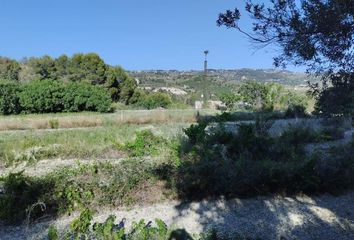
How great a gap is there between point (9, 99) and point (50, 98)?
2586mm

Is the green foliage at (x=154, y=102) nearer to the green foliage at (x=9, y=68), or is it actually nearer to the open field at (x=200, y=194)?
the green foliage at (x=9, y=68)

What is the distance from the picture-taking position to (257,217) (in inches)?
243

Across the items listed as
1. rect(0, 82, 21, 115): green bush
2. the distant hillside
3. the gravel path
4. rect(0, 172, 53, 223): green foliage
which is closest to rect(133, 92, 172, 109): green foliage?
rect(0, 82, 21, 115): green bush

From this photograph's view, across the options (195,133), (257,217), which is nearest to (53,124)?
(195,133)

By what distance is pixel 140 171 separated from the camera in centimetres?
691

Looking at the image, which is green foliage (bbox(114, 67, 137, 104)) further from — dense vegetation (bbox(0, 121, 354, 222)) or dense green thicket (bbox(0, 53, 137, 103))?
dense vegetation (bbox(0, 121, 354, 222))

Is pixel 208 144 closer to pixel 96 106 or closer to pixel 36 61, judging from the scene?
pixel 96 106

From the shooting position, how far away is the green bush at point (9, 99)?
28697 mm

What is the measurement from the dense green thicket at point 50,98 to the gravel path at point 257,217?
2470 centimetres

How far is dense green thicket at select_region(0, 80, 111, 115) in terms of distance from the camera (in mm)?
29328

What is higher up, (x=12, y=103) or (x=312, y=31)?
(x=312, y=31)

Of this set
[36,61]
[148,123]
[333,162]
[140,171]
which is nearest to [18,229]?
[140,171]

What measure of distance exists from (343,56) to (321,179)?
11.4 feet

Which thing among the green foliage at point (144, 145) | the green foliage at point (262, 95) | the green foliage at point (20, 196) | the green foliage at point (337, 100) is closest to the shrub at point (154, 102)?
the green foliage at point (262, 95)
